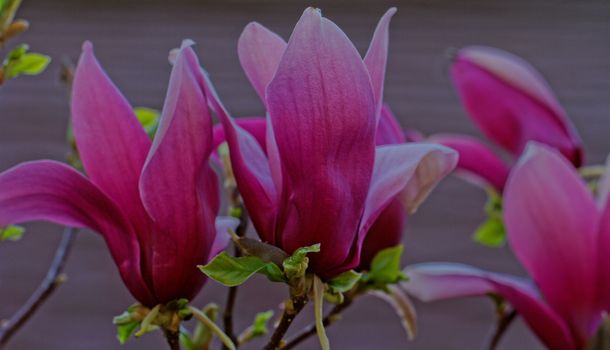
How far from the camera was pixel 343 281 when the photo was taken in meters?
0.26

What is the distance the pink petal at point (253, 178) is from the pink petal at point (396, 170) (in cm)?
3

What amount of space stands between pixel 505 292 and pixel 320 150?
0.12 m

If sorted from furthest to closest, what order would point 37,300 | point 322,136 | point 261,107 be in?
1. point 261,107
2. point 37,300
3. point 322,136

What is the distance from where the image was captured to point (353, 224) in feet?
0.83

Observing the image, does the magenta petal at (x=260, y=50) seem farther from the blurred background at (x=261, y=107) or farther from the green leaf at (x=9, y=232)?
the blurred background at (x=261, y=107)

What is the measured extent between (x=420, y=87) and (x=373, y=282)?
1599 millimetres

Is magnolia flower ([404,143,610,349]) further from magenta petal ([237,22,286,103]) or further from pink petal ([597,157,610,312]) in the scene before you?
magenta petal ([237,22,286,103])

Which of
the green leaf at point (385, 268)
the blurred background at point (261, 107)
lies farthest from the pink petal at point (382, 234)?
the blurred background at point (261, 107)

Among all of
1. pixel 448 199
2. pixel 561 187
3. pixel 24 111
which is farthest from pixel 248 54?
pixel 24 111

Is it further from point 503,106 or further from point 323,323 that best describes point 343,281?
point 503,106

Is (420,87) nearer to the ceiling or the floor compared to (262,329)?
nearer to the floor

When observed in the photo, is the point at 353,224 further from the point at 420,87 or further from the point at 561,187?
the point at 420,87

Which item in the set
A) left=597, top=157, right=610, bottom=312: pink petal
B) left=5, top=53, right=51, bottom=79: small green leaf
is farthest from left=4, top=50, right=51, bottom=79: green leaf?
left=597, top=157, right=610, bottom=312: pink petal

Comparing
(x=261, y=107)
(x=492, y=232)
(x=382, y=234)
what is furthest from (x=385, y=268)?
(x=261, y=107)
